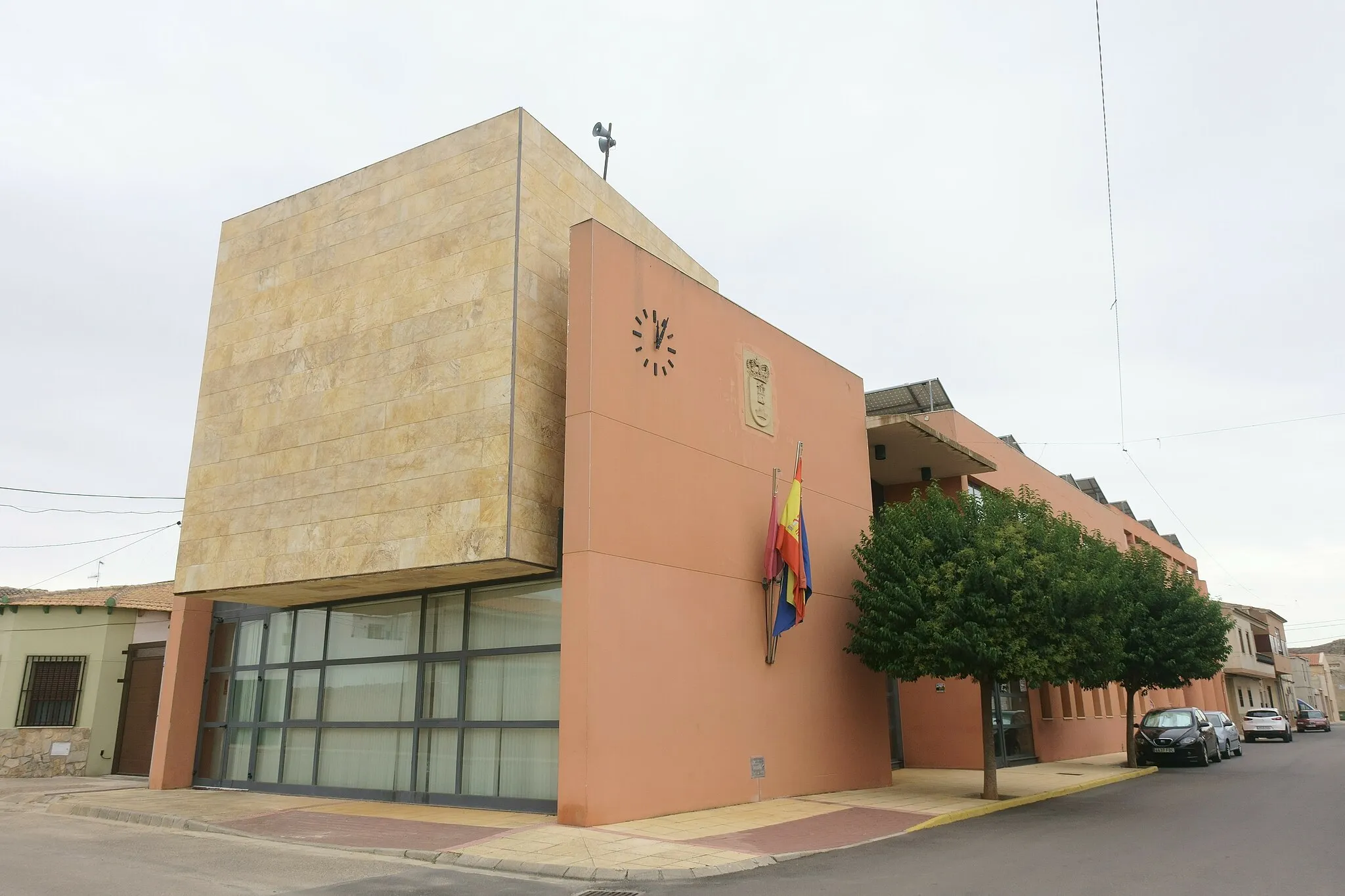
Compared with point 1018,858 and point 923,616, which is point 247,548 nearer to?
point 923,616

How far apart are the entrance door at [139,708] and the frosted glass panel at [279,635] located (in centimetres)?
534

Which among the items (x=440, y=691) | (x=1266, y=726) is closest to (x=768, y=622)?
(x=440, y=691)

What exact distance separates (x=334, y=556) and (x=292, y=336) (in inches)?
183

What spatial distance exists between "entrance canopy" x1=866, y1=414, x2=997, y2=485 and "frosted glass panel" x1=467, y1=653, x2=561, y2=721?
10.0 m

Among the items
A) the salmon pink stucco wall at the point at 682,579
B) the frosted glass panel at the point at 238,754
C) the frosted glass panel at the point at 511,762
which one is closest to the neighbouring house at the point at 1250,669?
the salmon pink stucco wall at the point at 682,579

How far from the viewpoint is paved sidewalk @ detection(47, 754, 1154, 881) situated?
10312mm

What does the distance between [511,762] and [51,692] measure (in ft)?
49.0

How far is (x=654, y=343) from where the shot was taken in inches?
601

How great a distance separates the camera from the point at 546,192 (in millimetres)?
15883

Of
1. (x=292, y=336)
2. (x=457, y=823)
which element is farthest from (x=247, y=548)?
(x=457, y=823)

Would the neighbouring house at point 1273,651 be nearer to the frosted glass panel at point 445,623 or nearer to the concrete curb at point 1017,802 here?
the concrete curb at point 1017,802

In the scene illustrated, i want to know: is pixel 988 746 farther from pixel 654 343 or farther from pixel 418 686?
pixel 418 686

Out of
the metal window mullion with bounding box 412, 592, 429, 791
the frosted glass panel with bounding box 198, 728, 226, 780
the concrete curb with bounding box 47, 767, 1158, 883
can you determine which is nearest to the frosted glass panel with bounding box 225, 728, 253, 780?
the frosted glass panel with bounding box 198, 728, 226, 780

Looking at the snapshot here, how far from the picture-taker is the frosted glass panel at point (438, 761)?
1539cm
